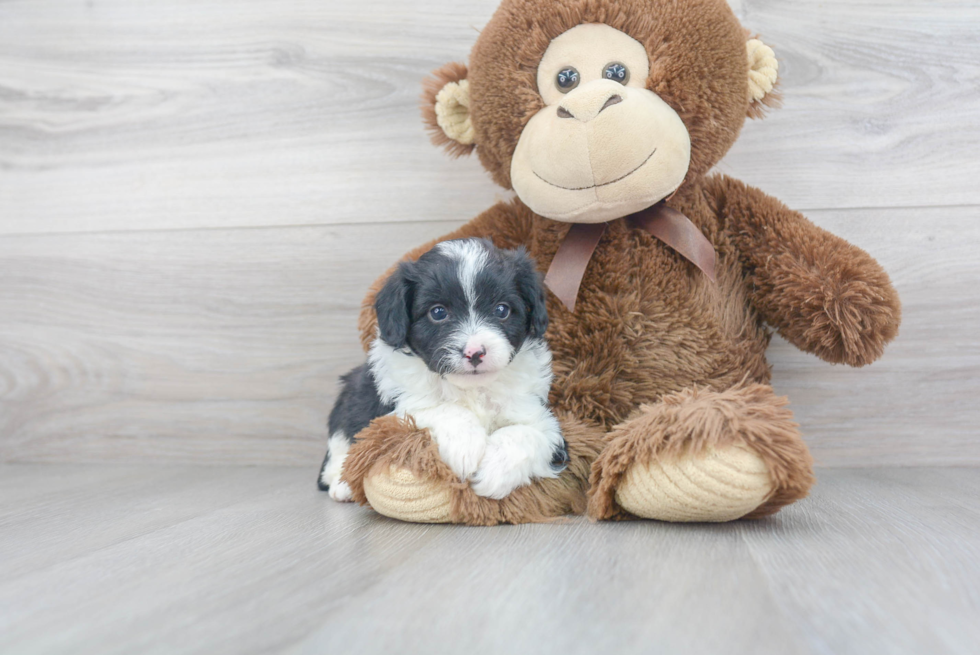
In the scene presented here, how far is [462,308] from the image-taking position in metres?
1.32

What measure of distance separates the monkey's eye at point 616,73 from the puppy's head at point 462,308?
0.43m

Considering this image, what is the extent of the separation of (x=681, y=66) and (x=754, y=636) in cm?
109

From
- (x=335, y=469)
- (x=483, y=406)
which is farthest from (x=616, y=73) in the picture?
(x=335, y=469)

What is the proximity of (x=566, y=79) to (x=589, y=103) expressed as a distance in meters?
0.14

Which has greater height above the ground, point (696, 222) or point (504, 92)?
point (504, 92)

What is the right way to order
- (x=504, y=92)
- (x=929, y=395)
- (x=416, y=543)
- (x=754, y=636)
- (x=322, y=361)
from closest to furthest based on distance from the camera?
(x=754, y=636), (x=416, y=543), (x=504, y=92), (x=929, y=395), (x=322, y=361)

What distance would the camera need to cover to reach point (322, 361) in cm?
206

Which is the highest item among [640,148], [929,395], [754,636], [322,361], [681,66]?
[681,66]

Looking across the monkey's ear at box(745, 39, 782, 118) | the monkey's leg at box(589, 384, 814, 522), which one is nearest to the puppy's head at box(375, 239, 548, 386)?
the monkey's leg at box(589, 384, 814, 522)

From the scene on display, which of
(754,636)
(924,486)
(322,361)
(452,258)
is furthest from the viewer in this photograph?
(322,361)

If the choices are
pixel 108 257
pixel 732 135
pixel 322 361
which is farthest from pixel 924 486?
pixel 108 257

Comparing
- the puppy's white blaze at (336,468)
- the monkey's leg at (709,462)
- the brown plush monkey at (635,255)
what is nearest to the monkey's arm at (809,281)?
the brown plush monkey at (635,255)

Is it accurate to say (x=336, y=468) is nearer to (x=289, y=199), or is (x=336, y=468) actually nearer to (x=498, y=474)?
(x=498, y=474)

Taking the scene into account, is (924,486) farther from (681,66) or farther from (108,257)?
(108,257)
